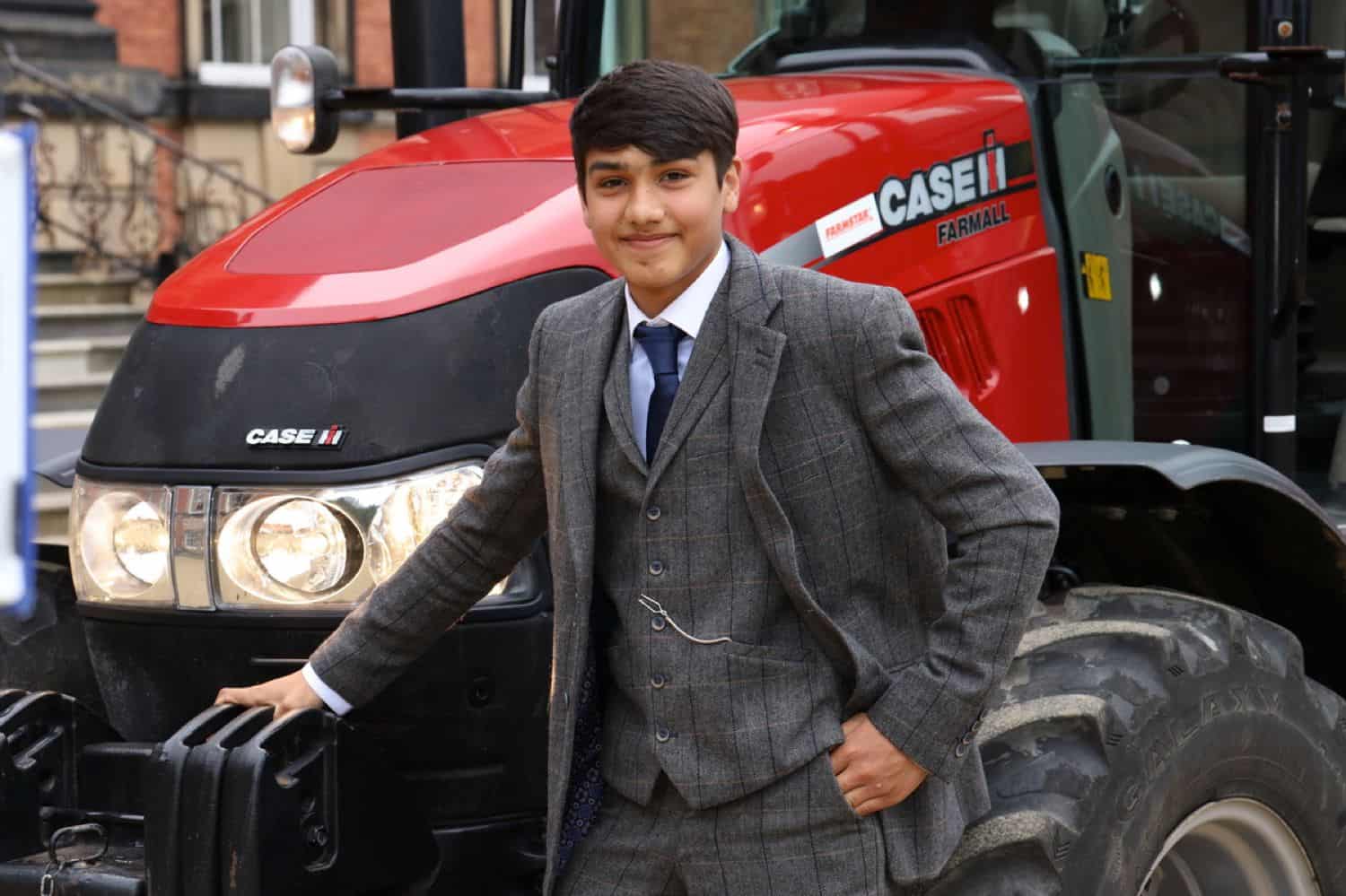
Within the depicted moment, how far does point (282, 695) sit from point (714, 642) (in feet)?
2.43

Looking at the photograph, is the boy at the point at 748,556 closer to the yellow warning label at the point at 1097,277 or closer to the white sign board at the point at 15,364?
the white sign board at the point at 15,364

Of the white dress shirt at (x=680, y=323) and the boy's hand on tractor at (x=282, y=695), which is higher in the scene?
the white dress shirt at (x=680, y=323)

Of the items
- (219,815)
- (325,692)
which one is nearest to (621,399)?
(325,692)

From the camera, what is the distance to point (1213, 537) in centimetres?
384

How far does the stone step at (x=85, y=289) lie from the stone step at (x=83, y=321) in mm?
222

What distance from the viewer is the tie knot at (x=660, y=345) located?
2.63 meters

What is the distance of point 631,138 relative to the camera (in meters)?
2.53

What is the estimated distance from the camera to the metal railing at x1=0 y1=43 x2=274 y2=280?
13.5 m

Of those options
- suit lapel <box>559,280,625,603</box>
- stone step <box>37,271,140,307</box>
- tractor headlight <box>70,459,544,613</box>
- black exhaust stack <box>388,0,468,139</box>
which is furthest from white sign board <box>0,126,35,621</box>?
stone step <box>37,271,140,307</box>

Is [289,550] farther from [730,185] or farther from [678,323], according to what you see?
[730,185]

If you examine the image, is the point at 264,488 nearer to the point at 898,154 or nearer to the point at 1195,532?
the point at 898,154

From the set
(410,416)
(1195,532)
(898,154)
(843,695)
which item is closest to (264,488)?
(410,416)

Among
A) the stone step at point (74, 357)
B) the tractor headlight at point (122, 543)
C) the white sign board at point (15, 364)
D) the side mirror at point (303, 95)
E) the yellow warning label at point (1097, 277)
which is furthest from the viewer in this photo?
the stone step at point (74, 357)

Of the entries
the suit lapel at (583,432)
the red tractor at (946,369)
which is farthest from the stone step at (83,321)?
the suit lapel at (583,432)
